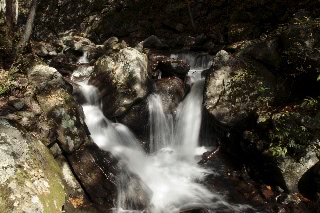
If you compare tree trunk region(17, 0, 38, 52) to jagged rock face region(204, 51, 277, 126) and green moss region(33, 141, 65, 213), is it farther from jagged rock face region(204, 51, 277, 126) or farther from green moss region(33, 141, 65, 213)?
jagged rock face region(204, 51, 277, 126)

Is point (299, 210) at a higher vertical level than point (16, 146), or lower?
lower

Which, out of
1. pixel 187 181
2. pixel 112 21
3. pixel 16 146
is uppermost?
pixel 112 21

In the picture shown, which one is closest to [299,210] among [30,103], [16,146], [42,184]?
[42,184]

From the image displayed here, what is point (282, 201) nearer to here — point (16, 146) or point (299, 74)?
point (299, 74)

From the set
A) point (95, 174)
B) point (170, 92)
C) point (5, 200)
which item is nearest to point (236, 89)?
point (170, 92)

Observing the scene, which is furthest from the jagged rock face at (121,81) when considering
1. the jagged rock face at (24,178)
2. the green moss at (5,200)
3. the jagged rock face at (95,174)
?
the green moss at (5,200)

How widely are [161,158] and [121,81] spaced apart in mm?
2754

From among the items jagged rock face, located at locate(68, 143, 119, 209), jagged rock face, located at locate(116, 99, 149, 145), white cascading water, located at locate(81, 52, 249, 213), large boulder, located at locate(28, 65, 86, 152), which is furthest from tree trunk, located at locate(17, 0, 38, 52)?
jagged rock face, located at locate(68, 143, 119, 209)

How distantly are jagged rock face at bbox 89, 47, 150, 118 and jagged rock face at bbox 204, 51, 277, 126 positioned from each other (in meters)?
2.16

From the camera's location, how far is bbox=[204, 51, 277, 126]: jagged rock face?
329 inches

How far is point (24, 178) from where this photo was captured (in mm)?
4750

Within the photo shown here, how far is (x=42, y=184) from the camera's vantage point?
5.00 meters

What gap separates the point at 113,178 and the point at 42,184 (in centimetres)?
256

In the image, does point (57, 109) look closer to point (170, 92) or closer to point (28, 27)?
point (28, 27)
